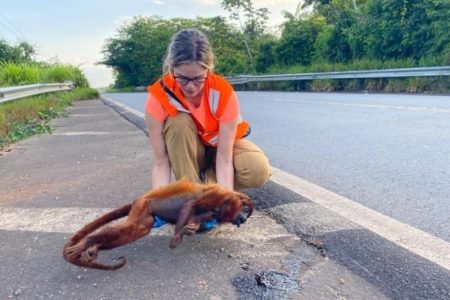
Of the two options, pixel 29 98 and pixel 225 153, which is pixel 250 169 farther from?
pixel 29 98

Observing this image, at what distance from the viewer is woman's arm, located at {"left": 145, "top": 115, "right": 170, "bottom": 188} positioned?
2660mm

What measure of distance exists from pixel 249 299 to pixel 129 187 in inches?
71.1

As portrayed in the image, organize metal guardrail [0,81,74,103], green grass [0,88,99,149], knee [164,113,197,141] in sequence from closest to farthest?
1. knee [164,113,197,141]
2. green grass [0,88,99,149]
3. metal guardrail [0,81,74,103]

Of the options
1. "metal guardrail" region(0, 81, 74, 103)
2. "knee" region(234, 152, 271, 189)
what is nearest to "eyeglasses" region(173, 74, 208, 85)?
"knee" region(234, 152, 271, 189)

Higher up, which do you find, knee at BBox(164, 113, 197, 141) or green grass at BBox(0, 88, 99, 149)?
knee at BBox(164, 113, 197, 141)

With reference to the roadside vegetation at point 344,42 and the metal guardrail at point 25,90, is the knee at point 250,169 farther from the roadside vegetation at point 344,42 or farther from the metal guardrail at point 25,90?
the metal guardrail at point 25,90

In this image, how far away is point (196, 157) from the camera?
9.02 feet

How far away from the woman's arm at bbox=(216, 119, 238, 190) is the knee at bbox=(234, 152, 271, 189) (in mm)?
59

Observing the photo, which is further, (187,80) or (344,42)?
(344,42)

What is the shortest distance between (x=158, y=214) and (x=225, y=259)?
0.37 metres

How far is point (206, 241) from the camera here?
2355 mm

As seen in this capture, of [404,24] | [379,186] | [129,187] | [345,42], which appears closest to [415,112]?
[379,186]

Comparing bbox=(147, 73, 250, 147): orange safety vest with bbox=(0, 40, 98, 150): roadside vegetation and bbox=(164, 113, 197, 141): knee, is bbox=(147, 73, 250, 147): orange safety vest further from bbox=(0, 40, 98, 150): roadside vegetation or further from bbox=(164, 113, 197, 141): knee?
bbox=(0, 40, 98, 150): roadside vegetation

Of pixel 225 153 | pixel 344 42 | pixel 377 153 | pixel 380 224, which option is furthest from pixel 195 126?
pixel 344 42
